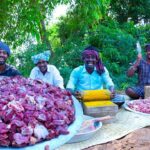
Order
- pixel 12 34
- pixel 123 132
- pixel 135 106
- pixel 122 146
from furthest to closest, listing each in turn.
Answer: pixel 12 34, pixel 135 106, pixel 123 132, pixel 122 146

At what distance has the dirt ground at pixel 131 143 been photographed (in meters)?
3.71

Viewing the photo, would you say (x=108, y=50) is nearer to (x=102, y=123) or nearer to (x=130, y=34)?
(x=130, y=34)

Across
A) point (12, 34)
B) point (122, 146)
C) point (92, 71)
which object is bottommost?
point (122, 146)

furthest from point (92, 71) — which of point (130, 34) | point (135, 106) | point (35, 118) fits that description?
point (130, 34)

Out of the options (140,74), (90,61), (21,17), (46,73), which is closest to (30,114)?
(90,61)

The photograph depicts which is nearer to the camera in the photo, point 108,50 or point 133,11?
point 108,50

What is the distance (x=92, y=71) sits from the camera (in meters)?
5.07

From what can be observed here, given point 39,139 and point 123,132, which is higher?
point 39,139

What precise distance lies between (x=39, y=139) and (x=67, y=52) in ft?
21.4

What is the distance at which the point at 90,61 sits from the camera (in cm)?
493

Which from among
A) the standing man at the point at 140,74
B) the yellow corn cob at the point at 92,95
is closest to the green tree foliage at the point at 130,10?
the standing man at the point at 140,74

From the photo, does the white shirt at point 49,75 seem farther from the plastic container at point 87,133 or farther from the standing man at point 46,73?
the plastic container at point 87,133

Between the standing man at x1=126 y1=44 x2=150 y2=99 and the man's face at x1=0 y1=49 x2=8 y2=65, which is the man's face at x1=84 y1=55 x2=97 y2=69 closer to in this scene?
the standing man at x1=126 y1=44 x2=150 y2=99

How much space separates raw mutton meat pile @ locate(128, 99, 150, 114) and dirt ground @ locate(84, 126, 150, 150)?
740 millimetres
